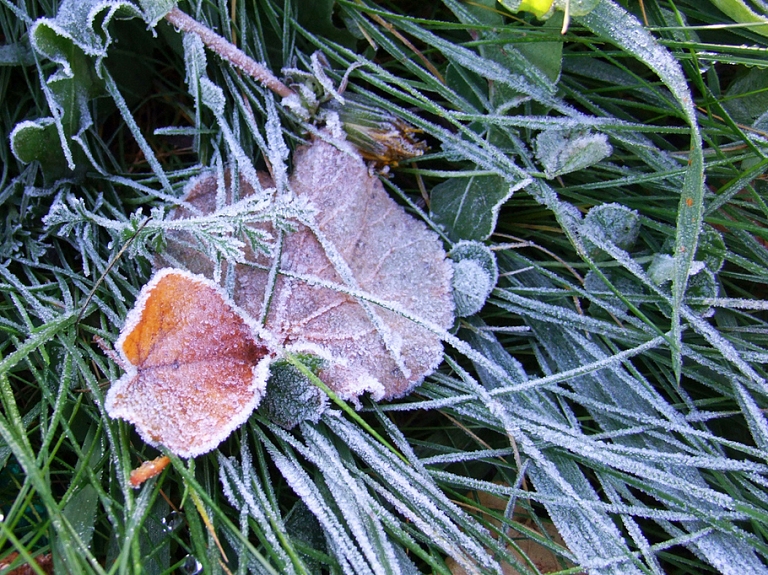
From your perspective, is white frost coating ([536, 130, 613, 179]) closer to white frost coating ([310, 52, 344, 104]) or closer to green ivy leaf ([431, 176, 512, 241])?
green ivy leaf ([431, 176, 512, 241])

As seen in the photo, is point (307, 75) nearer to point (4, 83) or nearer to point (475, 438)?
point (4, 83)

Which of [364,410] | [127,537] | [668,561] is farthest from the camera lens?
[668,561]

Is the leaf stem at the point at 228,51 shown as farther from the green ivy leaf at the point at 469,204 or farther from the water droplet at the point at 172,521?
the water droplet at the point at 172,521

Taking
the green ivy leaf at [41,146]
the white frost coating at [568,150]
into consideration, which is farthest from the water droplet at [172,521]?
the white frost coating at [568,150]

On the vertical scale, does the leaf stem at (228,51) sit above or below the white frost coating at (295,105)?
above

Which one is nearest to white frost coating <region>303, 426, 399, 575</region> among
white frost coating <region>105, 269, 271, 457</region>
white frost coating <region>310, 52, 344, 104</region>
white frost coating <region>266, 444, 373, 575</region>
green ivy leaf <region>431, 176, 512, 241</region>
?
white frost coating <region>266, 444, 373, 575</region>

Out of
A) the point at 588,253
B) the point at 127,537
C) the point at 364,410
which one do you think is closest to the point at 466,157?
the point at 588,253

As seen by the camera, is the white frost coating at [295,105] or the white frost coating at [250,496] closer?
the white frost coating at [250,496]
